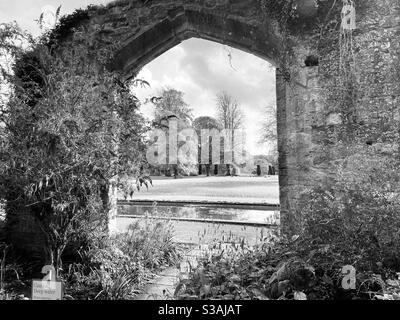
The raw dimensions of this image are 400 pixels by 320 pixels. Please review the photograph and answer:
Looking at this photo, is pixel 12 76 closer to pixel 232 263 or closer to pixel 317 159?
pixel 232 263

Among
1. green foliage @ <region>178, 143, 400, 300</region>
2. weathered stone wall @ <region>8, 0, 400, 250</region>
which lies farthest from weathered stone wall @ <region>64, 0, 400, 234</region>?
green foliage @ <region>178, 143, 400, 300</region>

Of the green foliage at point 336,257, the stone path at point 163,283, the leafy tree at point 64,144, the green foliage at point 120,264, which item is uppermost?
the leafy tree at point 64,144

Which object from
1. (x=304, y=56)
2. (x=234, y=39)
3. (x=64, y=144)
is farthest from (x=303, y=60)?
(x=64, y=144)

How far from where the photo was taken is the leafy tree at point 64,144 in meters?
3.30

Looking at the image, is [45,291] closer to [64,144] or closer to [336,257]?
[64,144]

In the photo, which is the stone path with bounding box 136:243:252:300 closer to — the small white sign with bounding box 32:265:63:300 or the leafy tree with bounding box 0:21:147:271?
the leafy tree with bounding box 0:21:147:271

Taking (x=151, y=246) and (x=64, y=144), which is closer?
(x=64, y=144)

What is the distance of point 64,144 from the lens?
10.4ft

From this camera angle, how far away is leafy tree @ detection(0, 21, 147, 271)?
10.8 ft

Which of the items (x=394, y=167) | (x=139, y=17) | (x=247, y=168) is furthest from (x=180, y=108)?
(x=394, y=167)

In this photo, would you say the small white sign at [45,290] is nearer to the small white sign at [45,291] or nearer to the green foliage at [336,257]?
the small white sign at [45,291]

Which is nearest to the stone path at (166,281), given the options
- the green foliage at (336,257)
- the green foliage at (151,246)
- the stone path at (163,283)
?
the stone path at (163,283)

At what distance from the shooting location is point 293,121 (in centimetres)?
368

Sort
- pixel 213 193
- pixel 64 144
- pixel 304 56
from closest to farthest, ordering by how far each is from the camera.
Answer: pixel 64 144, pixel 304 56, pixel 213 193
